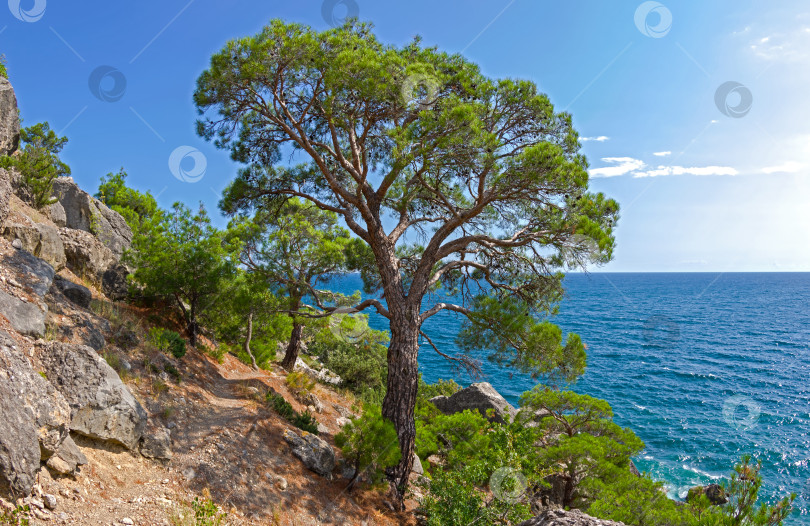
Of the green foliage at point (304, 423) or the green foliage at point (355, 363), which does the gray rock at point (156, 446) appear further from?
the green foliage at point (355, 363)

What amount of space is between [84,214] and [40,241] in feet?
18.0

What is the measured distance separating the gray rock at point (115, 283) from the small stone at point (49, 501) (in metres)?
8.79

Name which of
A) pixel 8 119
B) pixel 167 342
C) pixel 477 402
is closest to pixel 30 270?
pixel 167 342

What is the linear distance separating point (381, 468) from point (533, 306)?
5.73 m

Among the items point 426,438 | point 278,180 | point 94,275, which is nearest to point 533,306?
point 426,438

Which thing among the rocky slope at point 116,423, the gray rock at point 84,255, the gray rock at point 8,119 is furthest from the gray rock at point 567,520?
the gray rock at point 8,119

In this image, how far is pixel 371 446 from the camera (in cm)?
880

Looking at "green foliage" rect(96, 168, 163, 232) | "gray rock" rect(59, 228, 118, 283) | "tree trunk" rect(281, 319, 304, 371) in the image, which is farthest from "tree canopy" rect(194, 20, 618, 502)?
"green foliage" rect(96, 168, 163, 232)

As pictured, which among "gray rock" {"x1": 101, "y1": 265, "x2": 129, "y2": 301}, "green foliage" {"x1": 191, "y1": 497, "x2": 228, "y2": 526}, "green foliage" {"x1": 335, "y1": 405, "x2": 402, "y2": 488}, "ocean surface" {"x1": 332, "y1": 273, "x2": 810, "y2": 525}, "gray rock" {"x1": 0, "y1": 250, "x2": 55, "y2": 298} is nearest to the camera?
"green foliage" {"x1": 191, "y1": 497, "x2": 228, "y2": 526}

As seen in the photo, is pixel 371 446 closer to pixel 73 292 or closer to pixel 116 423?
pixel 116 423

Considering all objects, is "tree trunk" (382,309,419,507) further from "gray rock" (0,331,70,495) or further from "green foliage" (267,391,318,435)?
"gray rock" (0,331,70,495)

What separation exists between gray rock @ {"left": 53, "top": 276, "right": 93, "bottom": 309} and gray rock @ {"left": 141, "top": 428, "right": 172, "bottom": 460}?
429 cm

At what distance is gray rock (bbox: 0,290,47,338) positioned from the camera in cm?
652

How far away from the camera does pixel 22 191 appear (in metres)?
12.9
